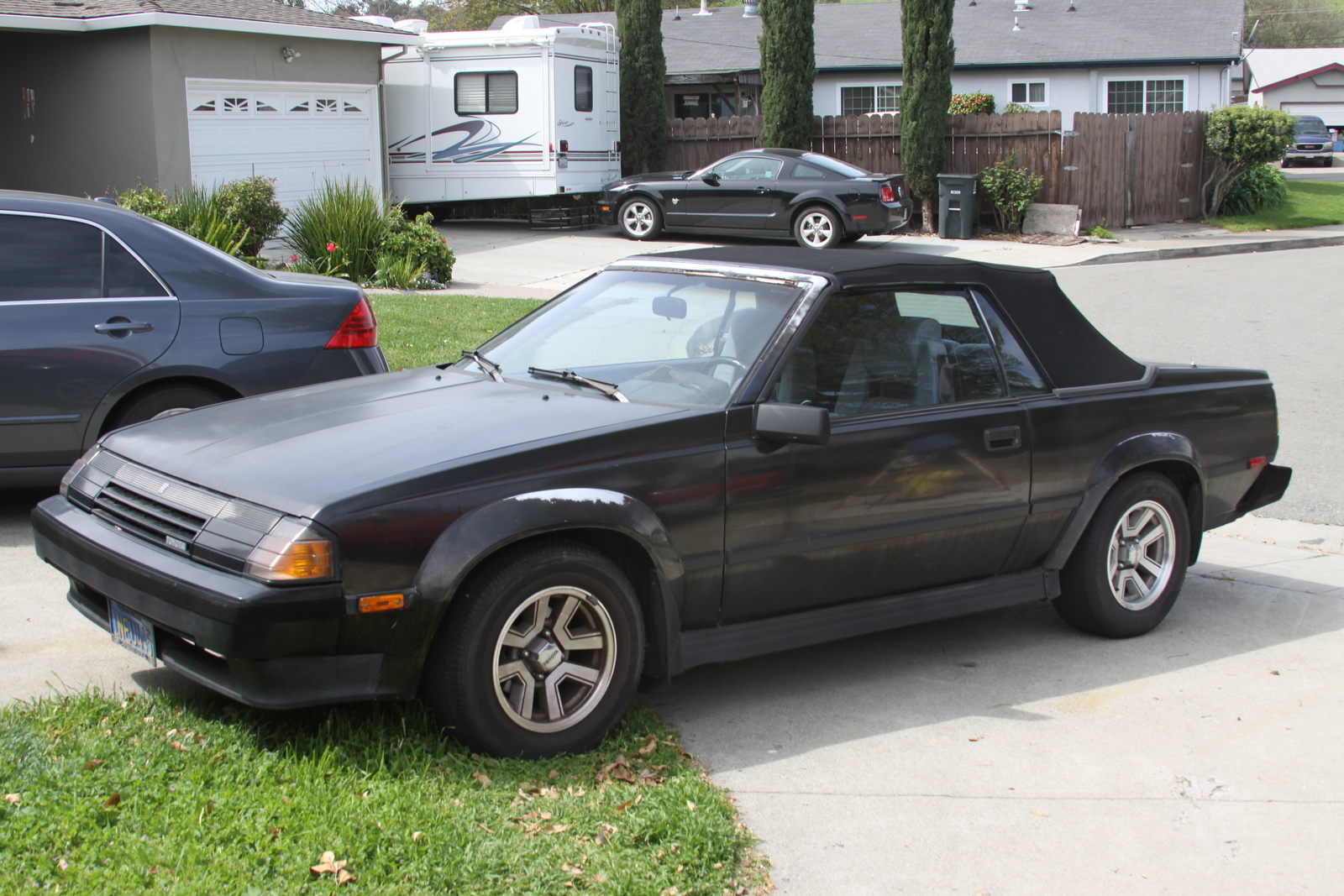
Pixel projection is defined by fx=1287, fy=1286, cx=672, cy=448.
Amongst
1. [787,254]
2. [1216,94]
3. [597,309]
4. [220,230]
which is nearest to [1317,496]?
[787,254]

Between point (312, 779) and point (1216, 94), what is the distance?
117 ft

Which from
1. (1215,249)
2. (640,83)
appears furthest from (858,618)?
(640,83)

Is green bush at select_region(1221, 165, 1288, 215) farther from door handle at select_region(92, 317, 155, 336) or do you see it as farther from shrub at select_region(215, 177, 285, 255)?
door handle at select_region(92, 317, 155, 336)

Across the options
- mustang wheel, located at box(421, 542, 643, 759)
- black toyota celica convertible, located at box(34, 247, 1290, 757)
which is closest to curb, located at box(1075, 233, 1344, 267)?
black toyota celica convertible, located at box(34, 247, 1290, 757)

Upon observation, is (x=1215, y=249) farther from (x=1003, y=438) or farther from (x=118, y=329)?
(x=118, y=329)

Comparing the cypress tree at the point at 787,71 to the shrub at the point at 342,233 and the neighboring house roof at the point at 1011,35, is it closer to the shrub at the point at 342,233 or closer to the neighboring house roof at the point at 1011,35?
the neighboring house roof at the point at 1011,35

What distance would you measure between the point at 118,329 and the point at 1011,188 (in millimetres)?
19780

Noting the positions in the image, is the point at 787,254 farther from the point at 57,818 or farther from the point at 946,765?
the point at 57,818

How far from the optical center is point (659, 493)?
4117 millimetres

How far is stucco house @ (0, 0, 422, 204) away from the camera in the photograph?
56.6 feet

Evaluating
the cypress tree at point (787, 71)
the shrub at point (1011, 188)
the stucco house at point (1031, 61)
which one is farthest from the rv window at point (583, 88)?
the stucco house at point (1031, 61)

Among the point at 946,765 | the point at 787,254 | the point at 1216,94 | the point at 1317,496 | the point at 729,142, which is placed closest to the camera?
the point at 946,765

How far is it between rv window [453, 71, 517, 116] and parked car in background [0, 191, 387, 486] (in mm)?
16880

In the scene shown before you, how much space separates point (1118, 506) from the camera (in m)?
5.29
